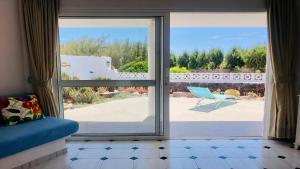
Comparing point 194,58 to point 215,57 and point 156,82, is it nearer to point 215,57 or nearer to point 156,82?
point 215,57

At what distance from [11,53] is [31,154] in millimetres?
1464

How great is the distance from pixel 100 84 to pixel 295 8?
123 inches

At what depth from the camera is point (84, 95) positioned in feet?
12.3

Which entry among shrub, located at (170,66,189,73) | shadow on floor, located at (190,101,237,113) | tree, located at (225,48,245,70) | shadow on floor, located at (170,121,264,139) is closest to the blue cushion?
shadow on floor, located at (170,121,264,139)

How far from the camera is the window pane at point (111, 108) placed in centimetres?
373

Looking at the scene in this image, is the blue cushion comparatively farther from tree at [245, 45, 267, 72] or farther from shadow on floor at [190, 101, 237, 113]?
tree at [245, 45, 267, 72]

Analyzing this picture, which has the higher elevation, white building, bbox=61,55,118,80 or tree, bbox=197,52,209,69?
tree, bbox=197,52,209,69

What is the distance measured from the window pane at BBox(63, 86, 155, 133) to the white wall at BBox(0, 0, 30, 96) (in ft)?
2.23

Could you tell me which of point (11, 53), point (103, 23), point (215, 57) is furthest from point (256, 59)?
point (11, 53)

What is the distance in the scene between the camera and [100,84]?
3.68m

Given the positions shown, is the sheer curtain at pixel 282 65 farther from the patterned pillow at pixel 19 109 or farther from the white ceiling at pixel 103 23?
the patterned pillow at pixel 19 109

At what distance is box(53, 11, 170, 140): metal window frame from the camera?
3482mm

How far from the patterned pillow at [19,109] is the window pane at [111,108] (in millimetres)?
625

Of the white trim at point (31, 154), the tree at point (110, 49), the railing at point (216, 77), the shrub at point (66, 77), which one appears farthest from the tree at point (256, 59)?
the white trim at point (31, 154)
